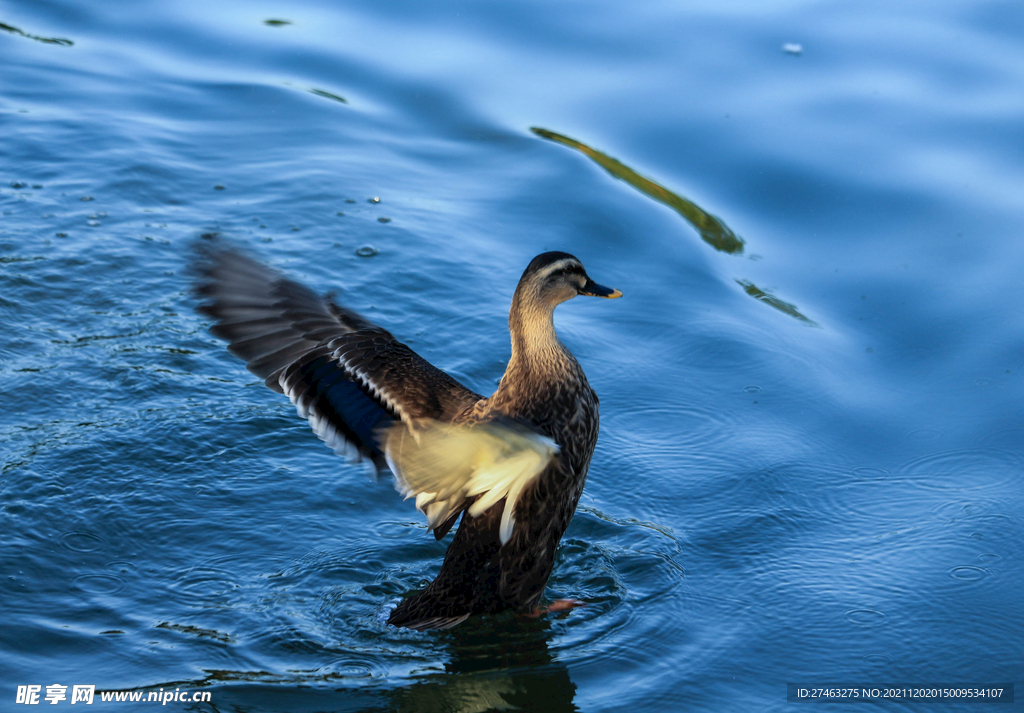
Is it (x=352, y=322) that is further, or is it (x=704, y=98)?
(x=704, y=98)

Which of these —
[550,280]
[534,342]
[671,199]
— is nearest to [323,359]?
[534,342]

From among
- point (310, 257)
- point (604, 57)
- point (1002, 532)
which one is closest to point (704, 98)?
point (604, 57)

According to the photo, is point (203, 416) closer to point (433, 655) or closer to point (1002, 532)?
point (433, 655)

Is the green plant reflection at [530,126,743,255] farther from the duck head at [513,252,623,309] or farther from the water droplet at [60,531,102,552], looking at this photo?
the water droplet at [60,531,102,552]

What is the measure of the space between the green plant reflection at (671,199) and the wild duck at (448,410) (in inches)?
111

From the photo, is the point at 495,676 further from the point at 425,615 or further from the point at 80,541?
the point at 80,541

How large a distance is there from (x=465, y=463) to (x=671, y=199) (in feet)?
13.4

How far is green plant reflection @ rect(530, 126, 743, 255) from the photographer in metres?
7.16

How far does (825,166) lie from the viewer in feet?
24.9

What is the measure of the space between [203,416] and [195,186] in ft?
7.83

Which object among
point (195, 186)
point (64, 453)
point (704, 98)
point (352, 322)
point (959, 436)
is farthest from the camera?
point (704, 98)

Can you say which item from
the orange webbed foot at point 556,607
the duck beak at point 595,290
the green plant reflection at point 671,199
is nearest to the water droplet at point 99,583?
the orange webbed foot at point 556,607

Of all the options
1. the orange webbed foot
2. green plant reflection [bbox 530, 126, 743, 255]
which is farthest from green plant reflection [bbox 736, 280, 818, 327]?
the orange webbed foot

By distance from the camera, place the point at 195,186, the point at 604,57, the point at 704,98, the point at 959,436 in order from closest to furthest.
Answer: the point at 959,436, the point at 195,186, the point at 704,98, the point at 604,57
